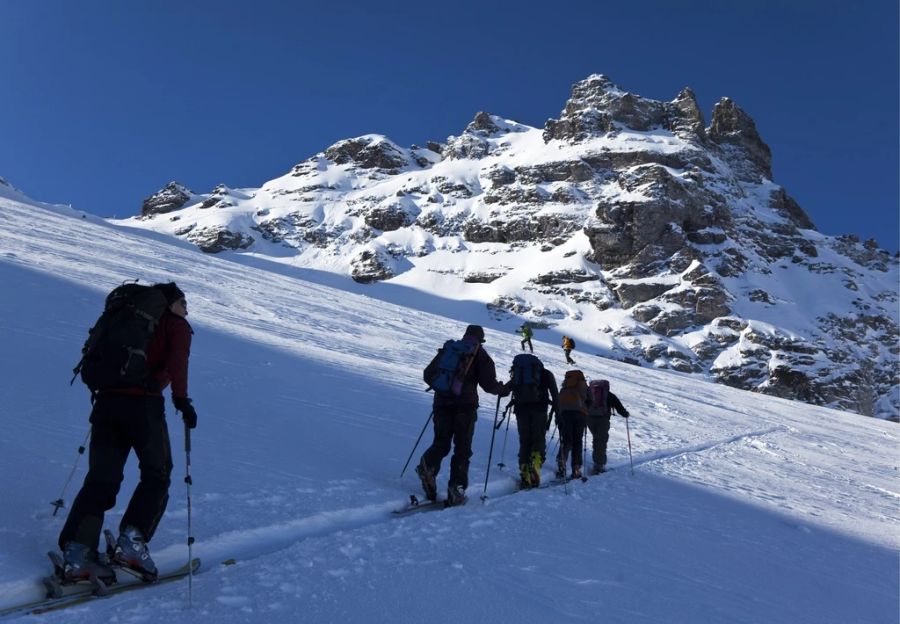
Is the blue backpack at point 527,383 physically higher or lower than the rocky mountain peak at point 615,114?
lower

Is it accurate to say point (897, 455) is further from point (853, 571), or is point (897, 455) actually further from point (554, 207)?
point (554, 207)

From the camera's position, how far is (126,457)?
12.7ft

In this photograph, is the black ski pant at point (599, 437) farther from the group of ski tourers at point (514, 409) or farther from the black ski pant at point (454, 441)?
the black ski pant at point (454, 441)

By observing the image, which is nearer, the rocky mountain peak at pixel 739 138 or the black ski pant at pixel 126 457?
the black ski pant at pixel 126 457

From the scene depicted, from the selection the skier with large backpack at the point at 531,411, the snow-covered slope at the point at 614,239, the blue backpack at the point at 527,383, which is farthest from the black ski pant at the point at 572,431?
the snow-covered slope at the point at 614,239

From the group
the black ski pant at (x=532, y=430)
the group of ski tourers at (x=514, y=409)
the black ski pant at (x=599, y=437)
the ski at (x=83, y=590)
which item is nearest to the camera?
the ski at (x=83, y=590)

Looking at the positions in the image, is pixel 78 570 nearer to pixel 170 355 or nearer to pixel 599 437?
pixel 170 355

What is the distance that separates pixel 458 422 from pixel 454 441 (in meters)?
0.23

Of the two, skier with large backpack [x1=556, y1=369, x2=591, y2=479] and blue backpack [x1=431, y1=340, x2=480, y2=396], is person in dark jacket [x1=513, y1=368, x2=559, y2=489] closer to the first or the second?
skier with large backpack [x1=556, y1=369, x2=591, y2=479]

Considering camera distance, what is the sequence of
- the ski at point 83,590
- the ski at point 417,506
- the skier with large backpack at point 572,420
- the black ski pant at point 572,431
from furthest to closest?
the black ski pant at point 572,431 < the skier with large backpack at point 572,420 < the ski at point 417,506 < the ski at point 83,590

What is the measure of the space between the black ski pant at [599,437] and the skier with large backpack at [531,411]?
2000 mm

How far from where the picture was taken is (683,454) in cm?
1174

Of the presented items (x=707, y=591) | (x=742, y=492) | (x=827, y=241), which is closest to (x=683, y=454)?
(x=742, y=492)

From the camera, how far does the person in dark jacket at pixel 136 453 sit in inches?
142
